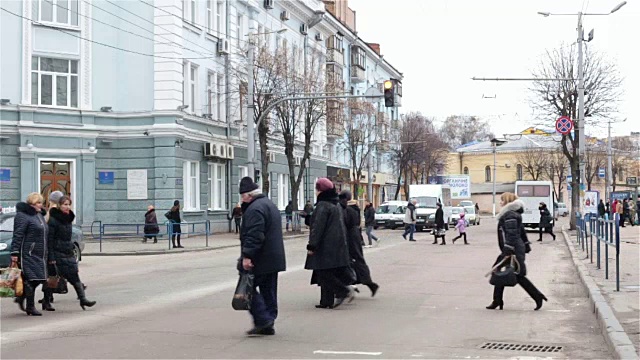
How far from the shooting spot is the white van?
168ft

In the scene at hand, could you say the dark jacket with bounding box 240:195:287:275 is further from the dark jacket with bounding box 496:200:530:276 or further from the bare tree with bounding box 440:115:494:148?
the bare tree with bounding box 440:115:494:148

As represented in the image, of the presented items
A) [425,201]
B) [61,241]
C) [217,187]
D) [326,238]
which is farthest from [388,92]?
[425,201]

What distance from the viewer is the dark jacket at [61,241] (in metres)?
12.4

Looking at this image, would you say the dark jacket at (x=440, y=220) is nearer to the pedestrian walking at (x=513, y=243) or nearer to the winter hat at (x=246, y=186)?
the pedestrian walking at (x=513, y=243)

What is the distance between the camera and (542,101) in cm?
4581

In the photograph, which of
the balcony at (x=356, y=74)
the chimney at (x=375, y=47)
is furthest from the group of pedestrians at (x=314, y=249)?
the chimney at (x=375, y=47)

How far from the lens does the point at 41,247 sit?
12.0 meters

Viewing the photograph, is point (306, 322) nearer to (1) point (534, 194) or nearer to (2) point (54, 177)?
(2) point (54, 177)

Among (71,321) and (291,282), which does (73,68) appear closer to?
(291,282)

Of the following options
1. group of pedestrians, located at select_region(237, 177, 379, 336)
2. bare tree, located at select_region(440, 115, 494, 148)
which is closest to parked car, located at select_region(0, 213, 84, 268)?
group of pedestrians, located at select_region(237, 177, 379, 336)

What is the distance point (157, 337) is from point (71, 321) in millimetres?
2195

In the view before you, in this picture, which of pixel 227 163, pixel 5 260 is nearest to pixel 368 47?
pixel 227 163

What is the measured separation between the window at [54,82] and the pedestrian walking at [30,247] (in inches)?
893

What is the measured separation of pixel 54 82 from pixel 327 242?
967 inches
